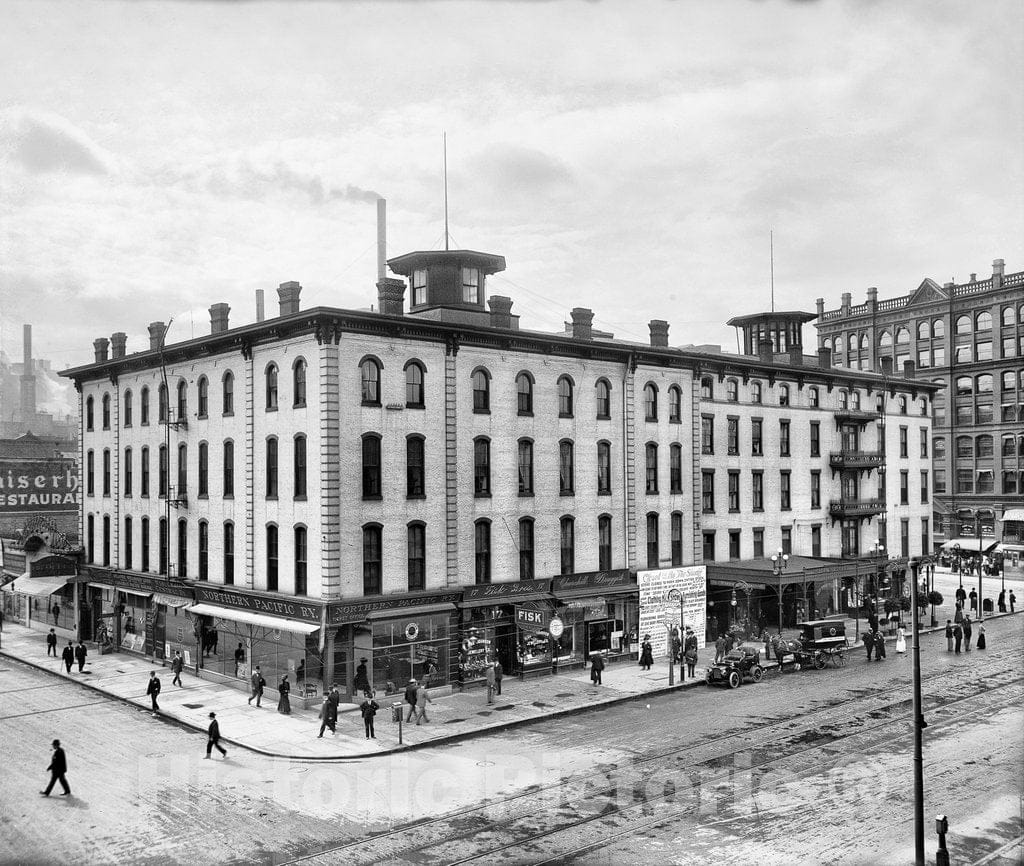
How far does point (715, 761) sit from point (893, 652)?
72.1ft

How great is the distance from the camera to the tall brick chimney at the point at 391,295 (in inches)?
1489

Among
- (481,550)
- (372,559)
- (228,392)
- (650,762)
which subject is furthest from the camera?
(228,392)

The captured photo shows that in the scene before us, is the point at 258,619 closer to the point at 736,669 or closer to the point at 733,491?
the point at 736,669

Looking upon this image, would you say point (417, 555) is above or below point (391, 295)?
below

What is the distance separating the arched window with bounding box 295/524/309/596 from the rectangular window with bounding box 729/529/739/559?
2437cm

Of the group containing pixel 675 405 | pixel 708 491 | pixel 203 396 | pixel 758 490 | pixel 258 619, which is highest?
pixel 203 396

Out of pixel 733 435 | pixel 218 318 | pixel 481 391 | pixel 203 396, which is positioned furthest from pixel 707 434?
pixel 203 396

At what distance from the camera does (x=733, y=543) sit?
50.4 m

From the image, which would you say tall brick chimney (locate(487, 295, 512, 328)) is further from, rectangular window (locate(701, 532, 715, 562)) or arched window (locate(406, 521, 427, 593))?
rectangular window (locate(701, 532, 715, 562))

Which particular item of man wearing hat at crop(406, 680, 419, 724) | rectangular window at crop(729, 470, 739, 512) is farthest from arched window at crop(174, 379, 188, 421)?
rectangular window at crop(729, 470, 739, 512)

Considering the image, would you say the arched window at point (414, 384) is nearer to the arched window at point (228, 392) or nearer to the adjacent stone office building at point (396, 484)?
the adjacent stone office building at point (396, 484)

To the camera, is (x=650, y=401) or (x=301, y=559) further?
(x=650, y=401)

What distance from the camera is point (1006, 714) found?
31188 millimetres

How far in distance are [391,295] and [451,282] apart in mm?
4845
